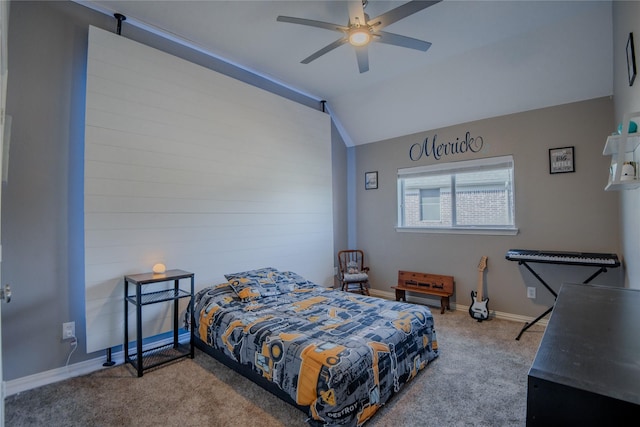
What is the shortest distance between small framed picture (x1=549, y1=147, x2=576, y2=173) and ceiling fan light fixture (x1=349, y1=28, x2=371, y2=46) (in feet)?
8.32

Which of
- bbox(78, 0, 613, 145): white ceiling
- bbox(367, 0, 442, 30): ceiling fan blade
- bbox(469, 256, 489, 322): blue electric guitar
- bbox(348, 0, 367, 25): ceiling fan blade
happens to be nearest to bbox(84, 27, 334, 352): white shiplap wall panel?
bbox(78, 0, 613, 145): white ceiling

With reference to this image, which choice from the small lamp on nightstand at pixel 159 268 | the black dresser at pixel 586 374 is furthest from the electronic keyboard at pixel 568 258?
the small lamp on nightstand at pixel 159 268

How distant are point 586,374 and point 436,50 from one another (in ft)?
11.1

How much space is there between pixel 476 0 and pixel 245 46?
221 centimetres

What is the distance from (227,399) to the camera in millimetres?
2148

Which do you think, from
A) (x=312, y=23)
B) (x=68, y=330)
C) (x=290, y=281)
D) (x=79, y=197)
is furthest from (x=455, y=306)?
(x=79, y=197)

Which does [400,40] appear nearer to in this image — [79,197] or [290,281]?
[290,281]

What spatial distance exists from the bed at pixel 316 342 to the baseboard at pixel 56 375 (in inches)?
30.0

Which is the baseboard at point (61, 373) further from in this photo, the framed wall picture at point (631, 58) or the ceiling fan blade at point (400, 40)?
the framed wall picture at point (631, 58)

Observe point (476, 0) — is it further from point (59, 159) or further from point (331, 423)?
point (59, 159)

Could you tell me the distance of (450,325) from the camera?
11.5 ft

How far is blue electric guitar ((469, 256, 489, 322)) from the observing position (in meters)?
3.61

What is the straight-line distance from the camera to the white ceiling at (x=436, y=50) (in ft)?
8.64

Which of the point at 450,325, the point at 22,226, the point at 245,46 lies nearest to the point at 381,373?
the point at 450,325
